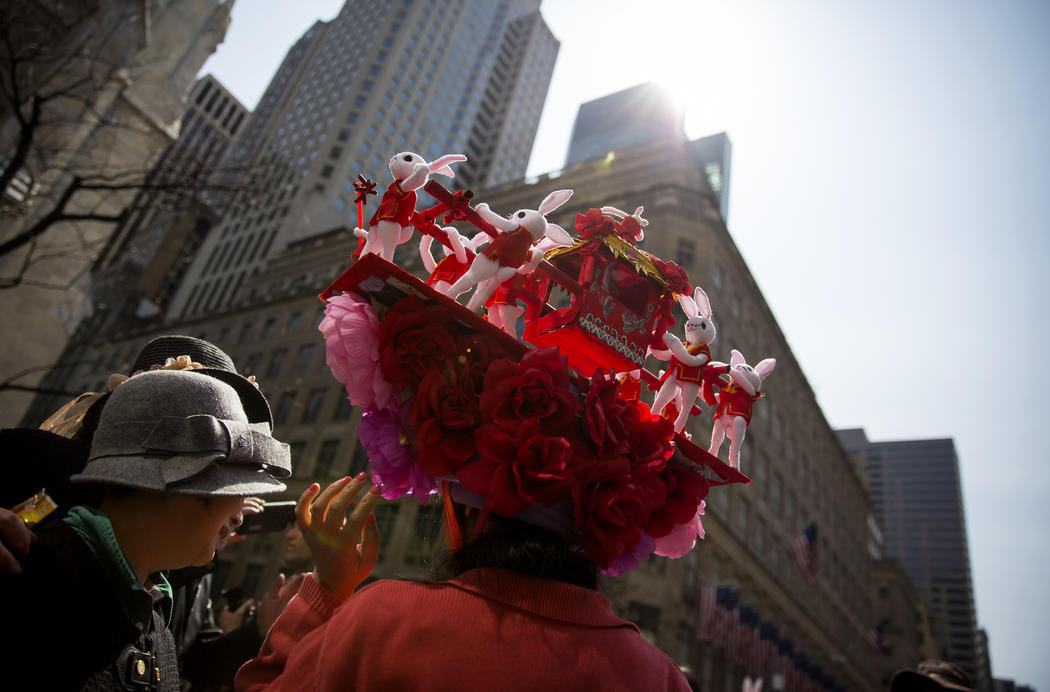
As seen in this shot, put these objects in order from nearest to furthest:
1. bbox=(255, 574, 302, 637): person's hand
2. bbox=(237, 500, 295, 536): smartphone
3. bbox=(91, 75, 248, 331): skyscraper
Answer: bbox=(255, 574, 302, 637): person's hand
bbox=(237, 500, 295, 536): smartphone
bbox=(91, 75, 248, 331): skyscraper

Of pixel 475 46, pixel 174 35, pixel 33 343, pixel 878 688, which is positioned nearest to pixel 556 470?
pixel 33 343

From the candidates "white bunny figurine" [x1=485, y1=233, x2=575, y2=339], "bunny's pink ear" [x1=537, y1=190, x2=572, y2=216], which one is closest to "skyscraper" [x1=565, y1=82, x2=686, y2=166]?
"bunny's pink ear" [x1=537, y1=190, x2=572, y2=216]

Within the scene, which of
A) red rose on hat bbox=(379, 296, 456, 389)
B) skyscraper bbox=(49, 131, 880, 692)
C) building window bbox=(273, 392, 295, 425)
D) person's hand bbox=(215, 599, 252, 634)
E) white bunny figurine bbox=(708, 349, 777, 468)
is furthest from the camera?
building window bbox=(273, 392, 295, 425)

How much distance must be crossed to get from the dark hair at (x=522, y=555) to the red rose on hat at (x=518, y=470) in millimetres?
83

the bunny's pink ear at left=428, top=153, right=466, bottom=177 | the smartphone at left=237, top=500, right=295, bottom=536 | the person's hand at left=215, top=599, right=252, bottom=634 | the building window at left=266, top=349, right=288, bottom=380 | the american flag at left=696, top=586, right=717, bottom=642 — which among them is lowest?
the person's hand at left=215, top=599, right=252, bottom=634

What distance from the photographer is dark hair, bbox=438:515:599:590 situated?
1.51 m

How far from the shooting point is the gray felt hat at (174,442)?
1533mm

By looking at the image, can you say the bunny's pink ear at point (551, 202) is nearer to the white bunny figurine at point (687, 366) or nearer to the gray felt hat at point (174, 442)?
the white bunny figurine at point (687, 366)

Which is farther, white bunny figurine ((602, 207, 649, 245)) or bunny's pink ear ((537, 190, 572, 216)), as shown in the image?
white bunny figurine ((602, 207, 649, 245))

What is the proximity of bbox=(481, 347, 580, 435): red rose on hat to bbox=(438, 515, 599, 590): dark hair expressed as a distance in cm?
30

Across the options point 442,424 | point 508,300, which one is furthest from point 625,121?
point 442,424

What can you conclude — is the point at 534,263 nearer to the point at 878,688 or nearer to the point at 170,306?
the point at 878,688

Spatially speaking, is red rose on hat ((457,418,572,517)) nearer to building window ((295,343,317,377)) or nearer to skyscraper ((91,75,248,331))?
skyscraper ((91,75,248,331))

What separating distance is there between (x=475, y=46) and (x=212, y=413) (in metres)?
103
